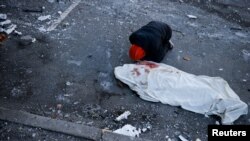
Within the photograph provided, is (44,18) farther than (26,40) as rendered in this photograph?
Yes

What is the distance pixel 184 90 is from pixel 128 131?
3.82 ft

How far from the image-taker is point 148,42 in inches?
192

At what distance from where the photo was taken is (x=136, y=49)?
195 inches

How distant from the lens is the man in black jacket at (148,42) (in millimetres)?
4879

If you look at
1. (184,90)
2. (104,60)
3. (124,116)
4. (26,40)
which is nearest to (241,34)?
(184,90)

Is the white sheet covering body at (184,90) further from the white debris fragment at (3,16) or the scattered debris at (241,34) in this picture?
the white debris fragment at (3,16)

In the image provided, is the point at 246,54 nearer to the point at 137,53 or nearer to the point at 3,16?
the point at 137,53

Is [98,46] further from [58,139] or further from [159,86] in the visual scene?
[58,139]

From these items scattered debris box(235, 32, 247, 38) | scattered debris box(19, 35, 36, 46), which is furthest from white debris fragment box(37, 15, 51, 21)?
scattered debris box(235, 32, 247, 38)

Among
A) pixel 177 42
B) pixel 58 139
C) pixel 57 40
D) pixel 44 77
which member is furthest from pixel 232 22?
pixel 58 139

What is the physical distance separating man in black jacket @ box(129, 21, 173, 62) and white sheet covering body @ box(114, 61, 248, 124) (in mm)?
196

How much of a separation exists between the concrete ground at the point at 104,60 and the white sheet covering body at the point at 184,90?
124 mm

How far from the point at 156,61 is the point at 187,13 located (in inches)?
114

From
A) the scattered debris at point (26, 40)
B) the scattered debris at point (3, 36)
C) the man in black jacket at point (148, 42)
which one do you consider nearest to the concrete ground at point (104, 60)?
the scattered debris at point (26, 40)
